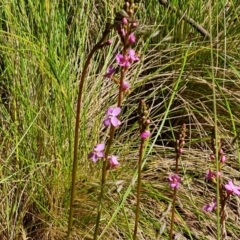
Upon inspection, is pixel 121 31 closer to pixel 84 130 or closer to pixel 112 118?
pixel 112 118

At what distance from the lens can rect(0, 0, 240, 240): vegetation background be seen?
5.77 ft

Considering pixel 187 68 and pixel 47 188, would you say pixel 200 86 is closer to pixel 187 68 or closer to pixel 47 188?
pixel 187 68

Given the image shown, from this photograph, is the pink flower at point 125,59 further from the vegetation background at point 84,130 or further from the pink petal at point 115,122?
the vegetation background at point 84,130

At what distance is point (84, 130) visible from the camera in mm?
1892

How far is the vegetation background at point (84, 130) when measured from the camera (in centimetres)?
176

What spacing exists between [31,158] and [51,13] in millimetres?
561

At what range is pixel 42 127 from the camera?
1889 mm

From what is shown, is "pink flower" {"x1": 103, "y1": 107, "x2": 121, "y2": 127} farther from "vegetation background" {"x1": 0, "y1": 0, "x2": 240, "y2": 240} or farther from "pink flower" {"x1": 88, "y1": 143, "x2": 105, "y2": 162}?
"vegetation background" {"x1": 0, "y1": 0, "x2": 240, "y2": 240}

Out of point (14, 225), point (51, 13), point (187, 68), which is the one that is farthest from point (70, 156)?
point (187, 68)

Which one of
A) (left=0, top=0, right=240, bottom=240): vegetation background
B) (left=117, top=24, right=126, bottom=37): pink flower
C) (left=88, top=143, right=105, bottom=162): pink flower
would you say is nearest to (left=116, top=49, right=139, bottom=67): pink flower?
(left=117, top=24, right=126, bottom=37): pink flower

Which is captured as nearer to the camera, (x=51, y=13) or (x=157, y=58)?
(x=51, y=13)

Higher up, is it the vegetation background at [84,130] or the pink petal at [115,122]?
the pink petal at [115,122]

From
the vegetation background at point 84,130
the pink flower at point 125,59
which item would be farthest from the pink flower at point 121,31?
the vegetation background at point 84,130

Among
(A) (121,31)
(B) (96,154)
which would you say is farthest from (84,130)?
(A) (121,31)
